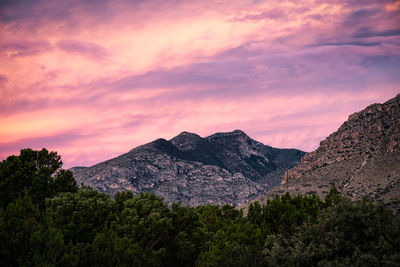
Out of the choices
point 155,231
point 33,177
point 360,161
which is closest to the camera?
point 155,231

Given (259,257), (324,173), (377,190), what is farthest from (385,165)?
(259,257)

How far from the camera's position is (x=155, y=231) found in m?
35.7

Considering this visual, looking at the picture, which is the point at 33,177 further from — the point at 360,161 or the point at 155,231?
the point at 360,161

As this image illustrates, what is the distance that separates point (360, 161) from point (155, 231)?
9428cm

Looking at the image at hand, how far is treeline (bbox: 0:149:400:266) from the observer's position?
68.9ft

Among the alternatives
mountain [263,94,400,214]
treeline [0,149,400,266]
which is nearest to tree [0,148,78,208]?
treeline [0,149,400,266]

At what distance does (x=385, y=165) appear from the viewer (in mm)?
97250

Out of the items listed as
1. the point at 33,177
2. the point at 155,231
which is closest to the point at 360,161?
the point at 155,231

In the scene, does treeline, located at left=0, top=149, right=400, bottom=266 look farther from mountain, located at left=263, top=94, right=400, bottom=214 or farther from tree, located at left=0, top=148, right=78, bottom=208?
mountain, located at left=263, top=94, right=400, bottom=214

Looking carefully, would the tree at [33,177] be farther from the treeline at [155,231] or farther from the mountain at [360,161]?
the mountain at [360,161]

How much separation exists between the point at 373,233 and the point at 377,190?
72202mm

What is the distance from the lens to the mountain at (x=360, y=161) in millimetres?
90312

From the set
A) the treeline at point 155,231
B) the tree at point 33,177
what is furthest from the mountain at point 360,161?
the tree at point 33,177

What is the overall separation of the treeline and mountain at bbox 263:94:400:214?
49.6 meters
